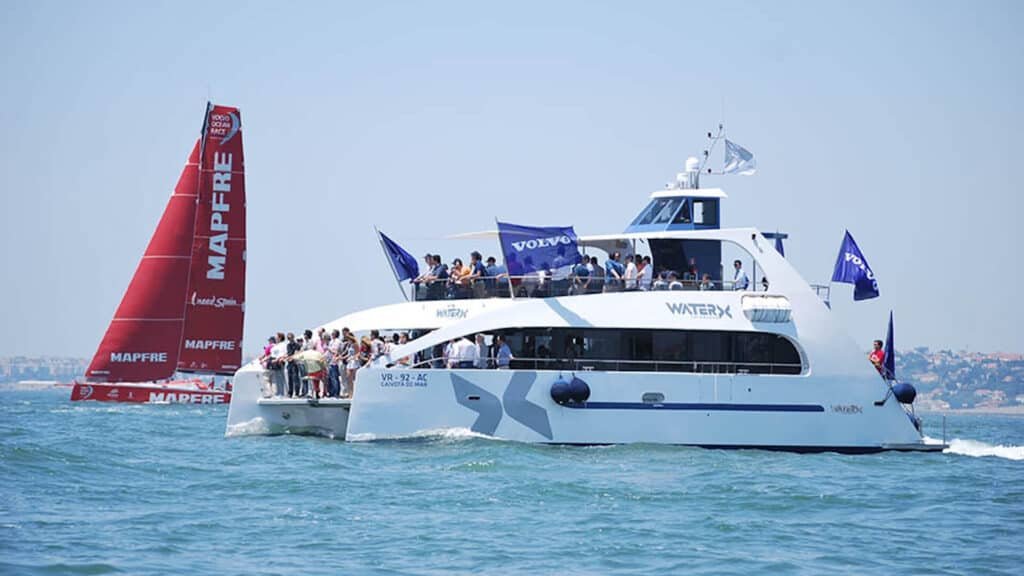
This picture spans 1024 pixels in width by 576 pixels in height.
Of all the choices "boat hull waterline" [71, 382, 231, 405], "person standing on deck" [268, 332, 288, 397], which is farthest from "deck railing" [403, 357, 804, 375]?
"boat hull waterline" [71, 382, 231, 405]

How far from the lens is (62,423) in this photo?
118 feet

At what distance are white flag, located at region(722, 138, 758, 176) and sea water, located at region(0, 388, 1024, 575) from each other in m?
6.65

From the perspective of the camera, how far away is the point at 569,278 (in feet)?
86.4

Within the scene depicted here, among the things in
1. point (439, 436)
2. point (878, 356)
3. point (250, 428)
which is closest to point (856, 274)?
point (878, 356)

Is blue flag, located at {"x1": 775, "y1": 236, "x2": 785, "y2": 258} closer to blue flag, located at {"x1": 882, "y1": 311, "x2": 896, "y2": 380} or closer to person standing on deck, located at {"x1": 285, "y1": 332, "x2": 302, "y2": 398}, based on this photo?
blue flag, located at {"x1": 882, "y1": 311, "x2": 896, "y2": 380}

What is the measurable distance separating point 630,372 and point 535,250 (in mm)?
2750

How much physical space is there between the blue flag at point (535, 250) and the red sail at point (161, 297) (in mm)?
27315

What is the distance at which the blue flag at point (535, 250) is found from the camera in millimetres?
26484

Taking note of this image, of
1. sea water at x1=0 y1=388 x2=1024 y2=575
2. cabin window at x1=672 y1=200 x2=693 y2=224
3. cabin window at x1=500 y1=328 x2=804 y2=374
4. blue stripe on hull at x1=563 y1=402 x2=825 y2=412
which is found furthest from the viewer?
cabin window at x1=672 y1=200 x2=693 y2=224

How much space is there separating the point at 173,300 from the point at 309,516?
35.0 meters

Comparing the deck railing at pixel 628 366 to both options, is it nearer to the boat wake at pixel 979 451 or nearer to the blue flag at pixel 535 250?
the blue flag at pixel 535 250

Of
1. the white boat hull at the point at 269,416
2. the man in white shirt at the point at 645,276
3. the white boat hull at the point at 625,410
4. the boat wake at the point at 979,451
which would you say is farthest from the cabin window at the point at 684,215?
the white boat hull at the point at 269,416

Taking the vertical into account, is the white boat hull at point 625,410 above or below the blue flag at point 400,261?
below

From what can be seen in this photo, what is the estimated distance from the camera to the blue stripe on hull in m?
25.4
